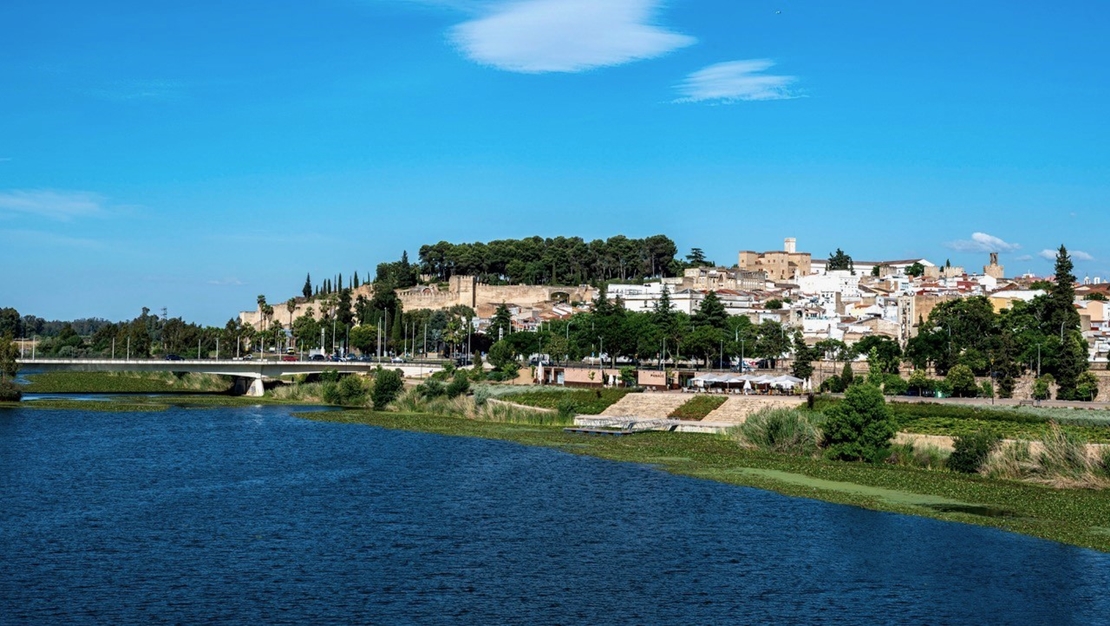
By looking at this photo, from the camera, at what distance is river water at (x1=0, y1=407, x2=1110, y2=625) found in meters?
24.3

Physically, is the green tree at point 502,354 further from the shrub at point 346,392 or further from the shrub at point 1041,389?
the shrub at point 1041,389

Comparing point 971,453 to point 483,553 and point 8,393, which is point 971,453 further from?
point 8,393

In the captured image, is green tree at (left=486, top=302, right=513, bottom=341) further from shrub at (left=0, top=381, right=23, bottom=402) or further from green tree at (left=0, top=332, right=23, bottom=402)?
shrub at (left=0, top=381, right=23, bottom=402)

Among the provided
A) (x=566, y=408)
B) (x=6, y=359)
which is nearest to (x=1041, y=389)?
(x=566, y=408)

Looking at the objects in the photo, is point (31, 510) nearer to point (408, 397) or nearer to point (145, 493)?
point (145, 493)

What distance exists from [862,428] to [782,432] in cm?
385

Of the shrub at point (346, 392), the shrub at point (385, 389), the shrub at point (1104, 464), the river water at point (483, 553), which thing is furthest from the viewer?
the shrub at point (346, 392)

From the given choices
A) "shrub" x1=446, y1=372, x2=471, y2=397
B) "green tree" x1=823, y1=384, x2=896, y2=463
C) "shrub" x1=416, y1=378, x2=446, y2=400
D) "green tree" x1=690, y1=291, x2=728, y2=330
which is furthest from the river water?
"green tree" x1=690, y1=291, x2=728, y2=330

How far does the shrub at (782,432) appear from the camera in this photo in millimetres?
48656

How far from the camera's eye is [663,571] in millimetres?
28016

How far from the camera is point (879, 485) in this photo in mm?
40344

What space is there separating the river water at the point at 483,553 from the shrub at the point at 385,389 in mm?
33058

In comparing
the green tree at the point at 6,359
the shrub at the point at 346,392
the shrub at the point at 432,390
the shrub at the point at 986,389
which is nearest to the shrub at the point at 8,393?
the green tree at the point at 6,359

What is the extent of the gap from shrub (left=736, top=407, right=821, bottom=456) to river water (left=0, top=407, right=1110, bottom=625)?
762 cm
